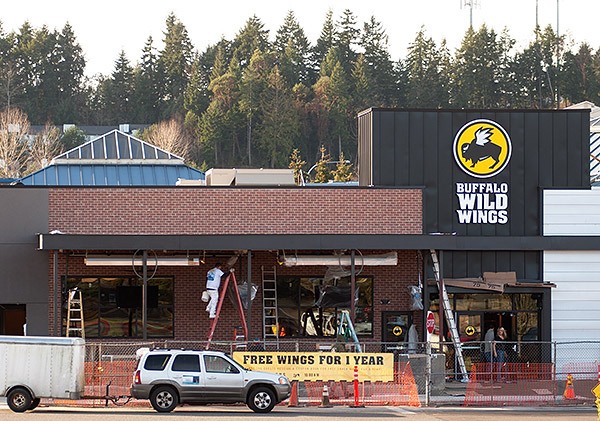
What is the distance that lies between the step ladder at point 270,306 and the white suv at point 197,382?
828cm

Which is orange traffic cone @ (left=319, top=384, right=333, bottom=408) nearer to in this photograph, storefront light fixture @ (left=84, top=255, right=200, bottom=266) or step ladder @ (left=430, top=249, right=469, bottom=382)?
step ladder @ (left=430, top=249, right=469, bottom=382)

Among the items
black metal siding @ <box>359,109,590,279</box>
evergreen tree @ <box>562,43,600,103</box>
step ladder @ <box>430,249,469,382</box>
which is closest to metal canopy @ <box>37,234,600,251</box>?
step ladder @ <box>430,249,469,382</box>

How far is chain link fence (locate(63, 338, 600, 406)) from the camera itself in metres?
32.8

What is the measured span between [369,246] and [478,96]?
10958cm

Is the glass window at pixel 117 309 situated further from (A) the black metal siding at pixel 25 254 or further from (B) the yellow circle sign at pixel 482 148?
(B) the yellow circle sign at pixel 482 148

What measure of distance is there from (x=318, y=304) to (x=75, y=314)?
7.58 metres

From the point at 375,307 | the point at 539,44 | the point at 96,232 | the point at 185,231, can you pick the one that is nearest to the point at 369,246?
the point at 375,307

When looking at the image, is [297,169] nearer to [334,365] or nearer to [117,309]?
[117,309]

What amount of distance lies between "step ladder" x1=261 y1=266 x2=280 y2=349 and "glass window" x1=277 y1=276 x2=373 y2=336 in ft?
1.13

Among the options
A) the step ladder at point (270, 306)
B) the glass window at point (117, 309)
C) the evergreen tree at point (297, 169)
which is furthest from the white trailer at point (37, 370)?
the evergreen tree at point (297, 169)

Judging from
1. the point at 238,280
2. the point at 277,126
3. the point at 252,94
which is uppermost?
the point at 252,94

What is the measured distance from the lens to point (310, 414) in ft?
96.6

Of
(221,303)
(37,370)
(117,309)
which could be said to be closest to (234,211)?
(221,303)

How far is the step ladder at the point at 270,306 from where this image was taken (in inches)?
1513
